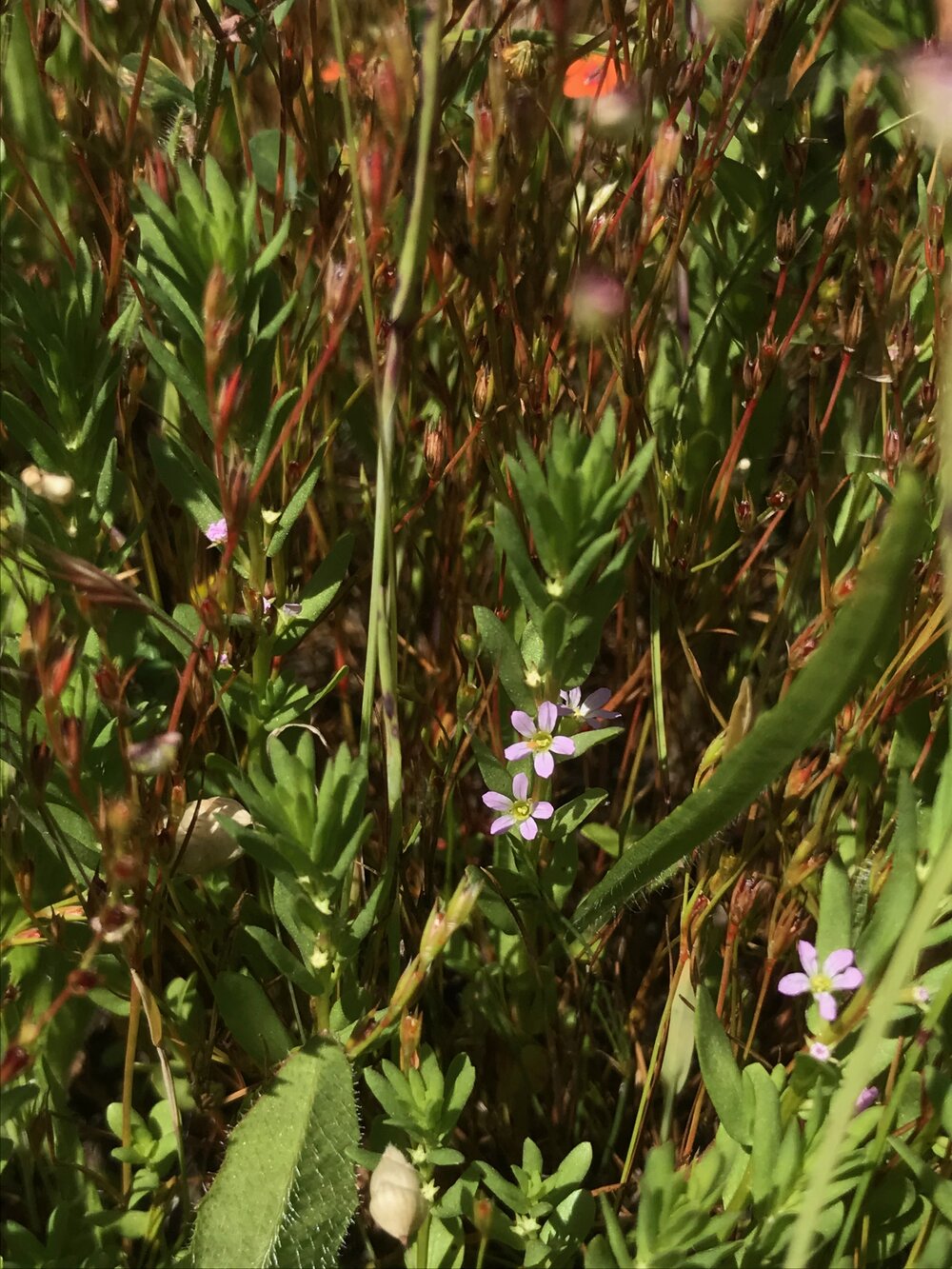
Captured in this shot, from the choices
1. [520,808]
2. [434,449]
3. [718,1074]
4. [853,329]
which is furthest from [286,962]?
[853,329]

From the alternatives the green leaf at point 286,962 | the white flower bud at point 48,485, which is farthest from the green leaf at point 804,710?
the white flower bud at point 48,485

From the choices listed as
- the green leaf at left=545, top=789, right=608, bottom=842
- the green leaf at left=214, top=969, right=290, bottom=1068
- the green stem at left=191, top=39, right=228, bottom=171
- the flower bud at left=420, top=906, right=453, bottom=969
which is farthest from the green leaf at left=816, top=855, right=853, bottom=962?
the green stem at left=191, top=39, right=228, bottom=171

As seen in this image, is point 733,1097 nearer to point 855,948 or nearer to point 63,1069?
point 855,948

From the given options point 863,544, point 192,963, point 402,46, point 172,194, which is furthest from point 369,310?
point 192,963

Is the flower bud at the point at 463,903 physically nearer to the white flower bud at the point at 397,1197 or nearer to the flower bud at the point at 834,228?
the white flower bud at the point at 397,1197

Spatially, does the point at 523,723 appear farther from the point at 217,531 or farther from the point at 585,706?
the point at 217,531

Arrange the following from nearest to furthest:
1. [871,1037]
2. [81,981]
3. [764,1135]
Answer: [871,1037]
[81,981]
[764,1135]
